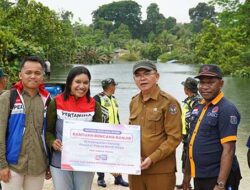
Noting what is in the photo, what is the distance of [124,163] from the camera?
3062 millimetres

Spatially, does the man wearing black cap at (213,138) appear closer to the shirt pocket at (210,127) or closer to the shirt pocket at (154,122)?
the shirt pocket at (210,127)

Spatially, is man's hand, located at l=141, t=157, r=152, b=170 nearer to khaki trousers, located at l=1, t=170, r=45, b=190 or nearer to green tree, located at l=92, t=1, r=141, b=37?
khaki trousers, located at l=1, t=170, r=45, b=190

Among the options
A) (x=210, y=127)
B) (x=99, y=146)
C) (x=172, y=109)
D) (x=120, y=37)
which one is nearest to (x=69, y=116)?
(x=99, y=146)

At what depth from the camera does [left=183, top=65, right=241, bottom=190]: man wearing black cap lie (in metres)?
2.92

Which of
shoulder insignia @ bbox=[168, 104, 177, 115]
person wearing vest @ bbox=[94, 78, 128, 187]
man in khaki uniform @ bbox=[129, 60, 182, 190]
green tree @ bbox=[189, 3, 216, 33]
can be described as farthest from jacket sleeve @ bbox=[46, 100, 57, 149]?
green tree @ bbox=[189, 3, 216, 33]

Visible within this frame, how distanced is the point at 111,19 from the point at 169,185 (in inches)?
4458

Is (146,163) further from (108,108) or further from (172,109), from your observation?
(108,108)

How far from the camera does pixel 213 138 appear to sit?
300 centimetres

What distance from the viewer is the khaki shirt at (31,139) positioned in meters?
3.13

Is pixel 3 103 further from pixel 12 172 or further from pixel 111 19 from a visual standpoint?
pixel 111 19

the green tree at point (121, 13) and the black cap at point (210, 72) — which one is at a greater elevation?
the green tree at point (121, 13)

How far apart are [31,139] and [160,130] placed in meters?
1.01

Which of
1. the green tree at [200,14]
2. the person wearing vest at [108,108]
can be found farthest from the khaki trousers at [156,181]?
the green tree at [200,14]

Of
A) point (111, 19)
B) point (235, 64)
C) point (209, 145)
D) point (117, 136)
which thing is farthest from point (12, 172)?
point (111, 19)
